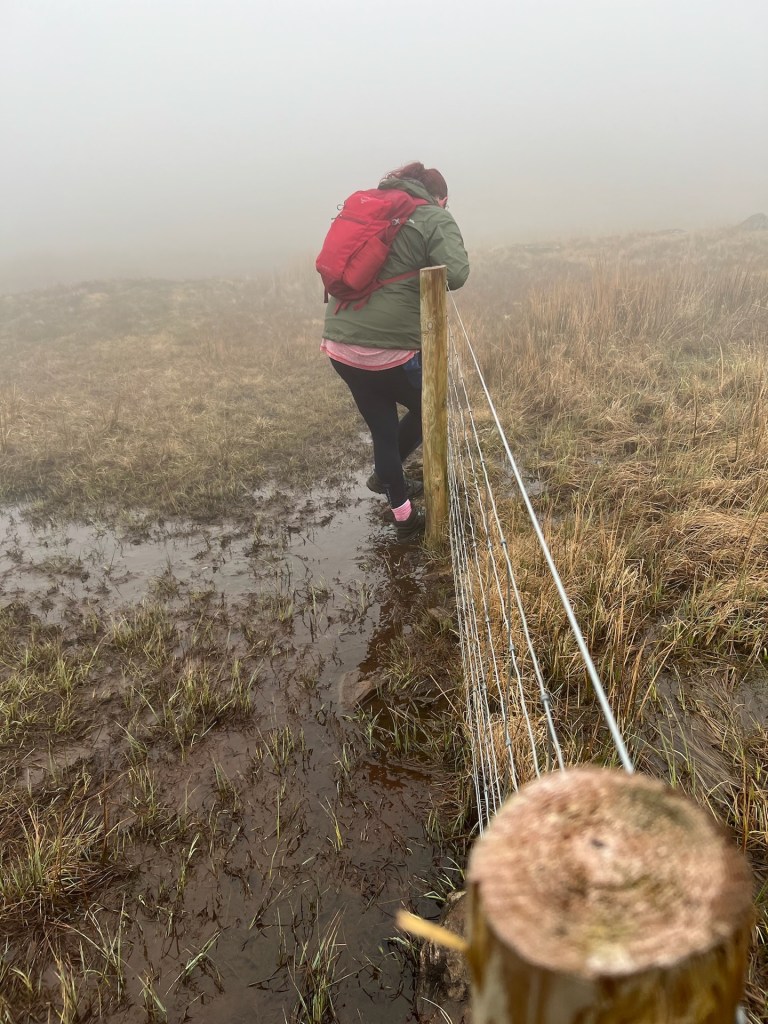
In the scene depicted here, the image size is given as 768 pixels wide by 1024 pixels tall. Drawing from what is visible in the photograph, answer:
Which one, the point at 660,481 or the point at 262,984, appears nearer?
the point at 262,984

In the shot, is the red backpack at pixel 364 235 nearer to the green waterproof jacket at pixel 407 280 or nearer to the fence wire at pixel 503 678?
the green waterproof jacket at pixel 407 280

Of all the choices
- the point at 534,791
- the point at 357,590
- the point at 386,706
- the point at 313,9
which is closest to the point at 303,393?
the point at 357,590

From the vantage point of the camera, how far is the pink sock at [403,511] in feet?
13.6

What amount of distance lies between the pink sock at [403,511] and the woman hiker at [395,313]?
465mm

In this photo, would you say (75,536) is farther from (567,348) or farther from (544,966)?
(567,348)

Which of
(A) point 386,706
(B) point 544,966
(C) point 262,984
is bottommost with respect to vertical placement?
(C) point 262,984

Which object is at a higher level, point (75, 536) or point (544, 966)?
point (544, 966)

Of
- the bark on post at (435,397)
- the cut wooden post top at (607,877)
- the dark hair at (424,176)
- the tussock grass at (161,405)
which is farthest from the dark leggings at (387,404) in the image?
the cut wooden post top at (607,877)

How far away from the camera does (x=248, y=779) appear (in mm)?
2482

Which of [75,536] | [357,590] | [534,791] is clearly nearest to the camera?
[534,791]

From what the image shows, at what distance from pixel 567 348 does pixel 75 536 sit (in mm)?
5994

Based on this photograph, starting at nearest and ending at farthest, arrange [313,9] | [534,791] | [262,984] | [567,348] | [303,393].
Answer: [534,791]
[262,984]
[567,348]
[303,393]
[313,9]

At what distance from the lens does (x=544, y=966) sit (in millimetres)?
372

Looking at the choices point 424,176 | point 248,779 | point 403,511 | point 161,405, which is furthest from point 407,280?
point 161,405
